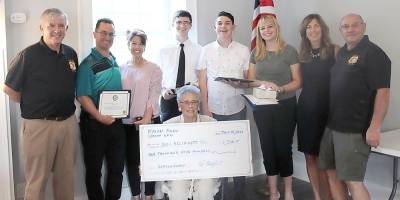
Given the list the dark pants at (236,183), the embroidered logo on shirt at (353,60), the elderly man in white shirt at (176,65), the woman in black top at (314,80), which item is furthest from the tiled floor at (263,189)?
the embroidered logo on shirt at (353,60)

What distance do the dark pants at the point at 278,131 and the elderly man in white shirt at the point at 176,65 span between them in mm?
652

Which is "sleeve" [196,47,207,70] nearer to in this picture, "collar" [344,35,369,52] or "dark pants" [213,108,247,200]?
"dark pants" [213,108,247,200]

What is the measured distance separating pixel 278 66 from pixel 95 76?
1357 millimetres

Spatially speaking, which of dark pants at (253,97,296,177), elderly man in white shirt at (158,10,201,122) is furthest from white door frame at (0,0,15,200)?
dark pants at (253,97,296,177)

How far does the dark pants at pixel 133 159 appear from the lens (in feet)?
10.0

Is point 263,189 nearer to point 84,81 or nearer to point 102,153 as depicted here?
point 102,153

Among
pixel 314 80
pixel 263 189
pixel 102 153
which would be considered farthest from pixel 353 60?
pixel 102 153

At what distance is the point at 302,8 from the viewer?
3.97 metres

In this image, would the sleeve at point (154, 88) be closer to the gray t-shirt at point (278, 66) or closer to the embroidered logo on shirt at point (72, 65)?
the embroidered logo on shirt at point (72, 65)

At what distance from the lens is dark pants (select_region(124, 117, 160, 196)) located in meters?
3.06

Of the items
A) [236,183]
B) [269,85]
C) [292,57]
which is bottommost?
[236,183]

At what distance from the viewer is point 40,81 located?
2518mm

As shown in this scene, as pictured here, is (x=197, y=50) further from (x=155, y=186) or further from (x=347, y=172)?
(x=347, y=172)

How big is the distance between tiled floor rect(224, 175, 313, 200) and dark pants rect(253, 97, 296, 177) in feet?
1.72
